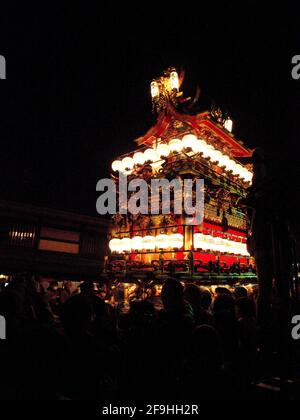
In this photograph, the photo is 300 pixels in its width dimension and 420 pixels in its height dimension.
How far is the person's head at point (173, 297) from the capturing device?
3.80 m

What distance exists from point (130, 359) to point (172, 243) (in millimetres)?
9734

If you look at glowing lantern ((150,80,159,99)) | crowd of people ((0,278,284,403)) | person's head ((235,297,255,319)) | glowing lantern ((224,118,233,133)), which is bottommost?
crowd of people ((0,278,284,403))

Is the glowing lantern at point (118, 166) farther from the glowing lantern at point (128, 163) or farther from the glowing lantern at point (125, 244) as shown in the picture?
the glowing lantern at point (125, 244)

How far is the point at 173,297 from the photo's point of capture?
3.84 m

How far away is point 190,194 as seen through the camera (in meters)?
13.6

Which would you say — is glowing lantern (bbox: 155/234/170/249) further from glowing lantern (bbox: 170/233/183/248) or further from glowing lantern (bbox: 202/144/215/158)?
glowing lantern (bbox: 202/144/215/158)

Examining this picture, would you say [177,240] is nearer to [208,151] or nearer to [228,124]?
[208,151]

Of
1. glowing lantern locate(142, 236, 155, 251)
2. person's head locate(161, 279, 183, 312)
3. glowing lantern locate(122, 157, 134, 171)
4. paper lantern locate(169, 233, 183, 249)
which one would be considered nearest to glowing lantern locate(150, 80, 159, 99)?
glowing lantern locate(122, 157, 134, 171)

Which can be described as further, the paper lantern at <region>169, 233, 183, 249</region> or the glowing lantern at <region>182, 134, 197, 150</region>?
the glowing lantern at <region>182, 134, 197, 150</region>

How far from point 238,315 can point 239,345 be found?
138 cm

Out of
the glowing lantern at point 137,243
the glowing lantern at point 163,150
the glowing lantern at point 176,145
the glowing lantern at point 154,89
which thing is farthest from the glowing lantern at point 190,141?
the glowing lantern at point 154,89

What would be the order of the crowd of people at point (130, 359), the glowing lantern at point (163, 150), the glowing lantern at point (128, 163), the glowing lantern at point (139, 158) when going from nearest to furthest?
the crowd of people at point (130, 359) → the glowing lantern at point (163, 150) → the glowing lantern at point (139, 158) → the glowing lantern at point (128, 163)

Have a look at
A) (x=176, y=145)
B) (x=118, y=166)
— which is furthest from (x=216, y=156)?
(x=118, y=166)

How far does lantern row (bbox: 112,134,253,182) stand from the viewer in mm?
14930
